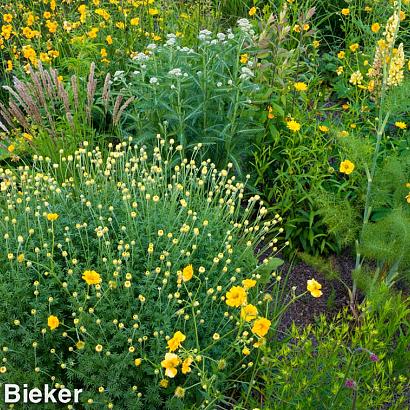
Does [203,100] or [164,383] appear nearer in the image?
[164,383]

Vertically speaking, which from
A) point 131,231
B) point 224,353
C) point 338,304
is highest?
point 131,231

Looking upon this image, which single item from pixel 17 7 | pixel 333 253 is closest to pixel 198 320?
pixel 333 253

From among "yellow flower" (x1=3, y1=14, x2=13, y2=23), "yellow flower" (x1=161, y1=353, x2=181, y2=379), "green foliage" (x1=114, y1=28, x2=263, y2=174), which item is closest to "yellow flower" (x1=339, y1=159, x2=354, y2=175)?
"green foliage" (x1=114, y1=28, x2=263, y2=174)

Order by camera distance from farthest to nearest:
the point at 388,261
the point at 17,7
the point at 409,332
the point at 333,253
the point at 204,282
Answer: the point at 17,7, the point at 333,253, the point at 388,261, the point at 409,332, the point at 204,282

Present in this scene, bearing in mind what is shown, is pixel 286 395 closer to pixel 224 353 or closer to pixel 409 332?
pixel 224 353

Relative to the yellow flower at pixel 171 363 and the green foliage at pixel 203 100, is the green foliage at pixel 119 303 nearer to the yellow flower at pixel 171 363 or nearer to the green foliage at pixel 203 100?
the yellow flower at pixel 171 363

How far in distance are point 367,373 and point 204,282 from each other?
0.77 metres

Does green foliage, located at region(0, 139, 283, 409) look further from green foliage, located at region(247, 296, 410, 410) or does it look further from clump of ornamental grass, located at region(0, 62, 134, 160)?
clump of ornamental grass, located at region(0, 62, 134, 160)

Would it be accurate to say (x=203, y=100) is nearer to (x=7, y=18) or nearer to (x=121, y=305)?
(x=121, y=305)

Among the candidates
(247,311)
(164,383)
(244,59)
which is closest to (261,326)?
(247,311)

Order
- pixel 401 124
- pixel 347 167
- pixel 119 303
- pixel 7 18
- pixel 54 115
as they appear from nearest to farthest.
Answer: pixel 119 303, pixel 347 167, pixel 401 124, pixel 54 115, pixel 7 18

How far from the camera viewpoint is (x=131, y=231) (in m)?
2.85

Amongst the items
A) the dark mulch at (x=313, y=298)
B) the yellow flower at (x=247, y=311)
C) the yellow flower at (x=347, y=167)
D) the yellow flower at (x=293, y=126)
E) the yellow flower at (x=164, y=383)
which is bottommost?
the dark mulch at (x=313, y=298)

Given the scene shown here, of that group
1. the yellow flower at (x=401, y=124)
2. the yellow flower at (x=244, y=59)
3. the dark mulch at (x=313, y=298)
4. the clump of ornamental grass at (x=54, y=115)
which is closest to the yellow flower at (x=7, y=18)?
the clump of ornamental grass at (x=54, y=115)
